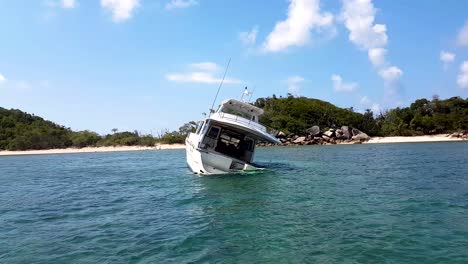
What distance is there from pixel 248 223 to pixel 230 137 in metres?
16.9

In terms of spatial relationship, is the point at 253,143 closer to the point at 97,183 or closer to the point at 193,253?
the point at 97,183

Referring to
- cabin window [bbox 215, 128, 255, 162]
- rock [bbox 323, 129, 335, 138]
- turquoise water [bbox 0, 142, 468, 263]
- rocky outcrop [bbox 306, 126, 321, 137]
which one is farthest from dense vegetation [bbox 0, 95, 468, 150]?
turquoise water [bbox 0, 142, 468, 263]

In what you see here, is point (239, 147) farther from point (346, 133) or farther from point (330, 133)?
point (346, 133)

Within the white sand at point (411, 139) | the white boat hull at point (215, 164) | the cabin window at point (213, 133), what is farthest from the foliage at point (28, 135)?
the white boat hull at point (215, 164)

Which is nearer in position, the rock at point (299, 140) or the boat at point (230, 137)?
the boat at point (230, 137)

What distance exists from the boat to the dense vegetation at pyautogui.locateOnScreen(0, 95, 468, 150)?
66208 millimetres

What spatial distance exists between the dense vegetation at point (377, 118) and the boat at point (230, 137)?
2599 inches

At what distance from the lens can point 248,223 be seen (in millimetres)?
12773

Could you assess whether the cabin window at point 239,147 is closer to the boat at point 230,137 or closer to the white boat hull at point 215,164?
the boat at point 230,137

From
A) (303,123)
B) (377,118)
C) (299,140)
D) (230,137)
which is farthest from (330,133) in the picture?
(230,137)

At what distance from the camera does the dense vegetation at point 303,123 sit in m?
93.1

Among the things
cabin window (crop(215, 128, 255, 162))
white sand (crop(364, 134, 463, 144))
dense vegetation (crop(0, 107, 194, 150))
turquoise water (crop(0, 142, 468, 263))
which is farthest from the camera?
dense vegetation (crop(0, 107, 194, 150))

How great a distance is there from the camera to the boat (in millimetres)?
24984

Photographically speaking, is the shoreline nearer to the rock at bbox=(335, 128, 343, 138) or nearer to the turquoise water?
the rock at bbox=(335, 128, 343, 138)
